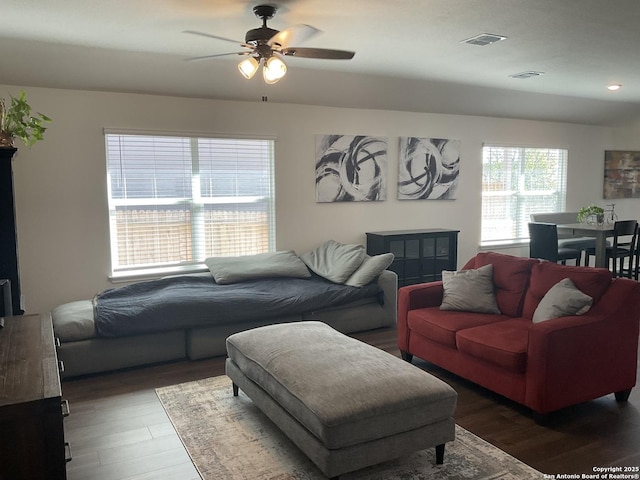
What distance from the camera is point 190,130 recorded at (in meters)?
5.18

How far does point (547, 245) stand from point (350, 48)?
376 cm

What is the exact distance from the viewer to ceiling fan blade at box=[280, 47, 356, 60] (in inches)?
128

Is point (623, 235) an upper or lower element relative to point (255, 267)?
upper

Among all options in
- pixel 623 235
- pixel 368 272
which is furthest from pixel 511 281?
pixel 623 235

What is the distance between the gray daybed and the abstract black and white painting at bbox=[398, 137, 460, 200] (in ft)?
5.06

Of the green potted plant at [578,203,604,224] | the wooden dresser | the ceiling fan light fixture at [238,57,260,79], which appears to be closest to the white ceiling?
the ceiling fan light fixture at [238,57,260,79]

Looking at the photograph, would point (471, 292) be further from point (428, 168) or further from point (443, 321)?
point (428, 168)

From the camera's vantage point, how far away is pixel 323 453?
2342 millimetres

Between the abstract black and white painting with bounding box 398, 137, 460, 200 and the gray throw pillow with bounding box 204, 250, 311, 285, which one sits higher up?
the abstract black and white painting with bounding box 398, 137, 460, 200

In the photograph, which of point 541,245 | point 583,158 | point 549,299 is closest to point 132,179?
point 549,299

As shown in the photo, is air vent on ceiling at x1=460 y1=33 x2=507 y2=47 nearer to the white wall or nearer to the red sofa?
the red sofa

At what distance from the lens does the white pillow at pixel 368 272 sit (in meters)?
4.95

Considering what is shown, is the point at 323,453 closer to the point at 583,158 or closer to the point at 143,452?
the point at 143,452

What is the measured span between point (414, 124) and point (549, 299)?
369cm
